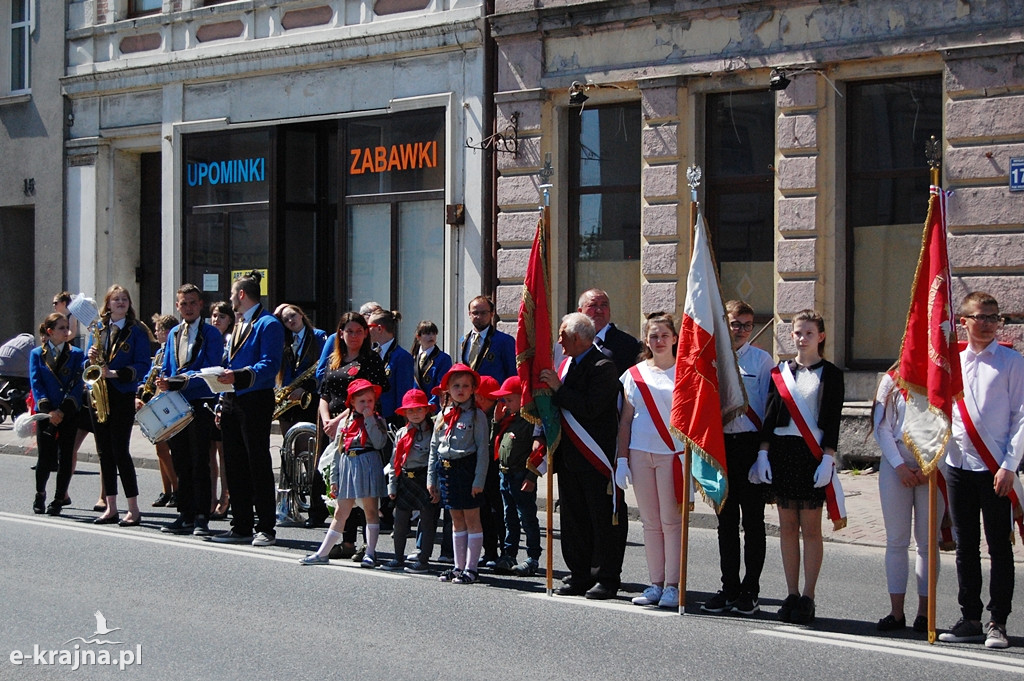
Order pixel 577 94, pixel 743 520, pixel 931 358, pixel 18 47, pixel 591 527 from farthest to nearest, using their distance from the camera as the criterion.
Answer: pixel 18 47
pixel 577 94
pixel 591 527
pixel 743 520
pixel 931 358

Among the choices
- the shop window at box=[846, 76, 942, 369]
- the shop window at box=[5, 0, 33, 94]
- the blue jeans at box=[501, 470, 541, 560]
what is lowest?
the blue jeans at box=[501, 470, 541, 560]

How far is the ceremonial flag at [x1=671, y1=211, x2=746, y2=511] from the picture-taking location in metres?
8.46

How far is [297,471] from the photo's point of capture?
12492 mm

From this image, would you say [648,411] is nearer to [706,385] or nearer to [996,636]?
[706,385]

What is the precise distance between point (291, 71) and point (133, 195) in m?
4.56

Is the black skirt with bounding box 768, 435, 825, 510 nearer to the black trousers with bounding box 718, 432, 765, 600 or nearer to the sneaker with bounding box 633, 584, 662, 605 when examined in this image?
the black trousers with bounding box 718, 432, 765, 600

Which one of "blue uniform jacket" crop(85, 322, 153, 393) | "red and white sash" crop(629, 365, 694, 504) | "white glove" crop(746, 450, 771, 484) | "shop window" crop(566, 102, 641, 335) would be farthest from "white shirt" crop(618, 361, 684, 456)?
"shop window" crop(566, 102, 641, 335)

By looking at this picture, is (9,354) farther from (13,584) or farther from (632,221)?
(13,584)

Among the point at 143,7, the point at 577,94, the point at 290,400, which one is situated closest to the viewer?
the point at 290,400

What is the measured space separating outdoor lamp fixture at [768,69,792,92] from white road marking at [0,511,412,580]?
8213 mm

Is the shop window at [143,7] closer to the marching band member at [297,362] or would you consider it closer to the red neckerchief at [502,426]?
the marching band member at [297,362]

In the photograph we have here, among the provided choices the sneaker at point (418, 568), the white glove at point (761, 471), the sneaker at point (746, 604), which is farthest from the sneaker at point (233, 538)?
the white glove at point (761, 471)

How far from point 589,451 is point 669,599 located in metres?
1.07

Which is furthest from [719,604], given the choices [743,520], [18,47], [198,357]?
[18,47]
